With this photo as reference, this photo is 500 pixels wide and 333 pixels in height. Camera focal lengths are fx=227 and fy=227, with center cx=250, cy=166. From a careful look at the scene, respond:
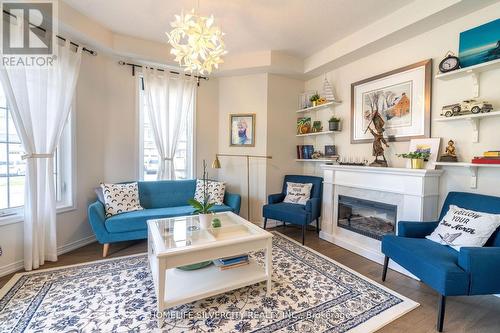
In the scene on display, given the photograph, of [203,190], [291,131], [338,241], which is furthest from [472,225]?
[203,190]

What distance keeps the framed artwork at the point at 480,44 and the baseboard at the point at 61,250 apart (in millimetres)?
4846

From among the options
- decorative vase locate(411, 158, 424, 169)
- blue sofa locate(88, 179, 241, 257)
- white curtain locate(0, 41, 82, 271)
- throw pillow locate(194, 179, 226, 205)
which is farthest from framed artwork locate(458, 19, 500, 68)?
white curtain locate(0, 41, 82, 271)

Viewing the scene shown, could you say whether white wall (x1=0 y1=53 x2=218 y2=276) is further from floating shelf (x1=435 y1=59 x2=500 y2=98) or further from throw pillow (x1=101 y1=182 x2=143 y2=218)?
floating shelf (x1=435 y1=59 x2=500 y2=98)

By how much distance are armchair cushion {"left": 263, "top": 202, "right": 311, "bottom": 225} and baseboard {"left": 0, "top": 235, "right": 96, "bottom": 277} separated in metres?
2.55

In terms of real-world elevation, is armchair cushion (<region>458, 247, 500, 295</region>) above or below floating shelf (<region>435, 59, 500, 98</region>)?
below

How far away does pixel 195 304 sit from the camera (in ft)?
6.11

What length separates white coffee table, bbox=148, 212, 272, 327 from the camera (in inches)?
65.9

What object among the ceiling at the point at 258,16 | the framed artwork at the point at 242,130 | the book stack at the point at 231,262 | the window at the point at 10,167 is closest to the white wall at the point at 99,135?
the window at the point at 10,167

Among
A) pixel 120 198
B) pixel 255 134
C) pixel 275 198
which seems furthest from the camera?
pixel 255 134

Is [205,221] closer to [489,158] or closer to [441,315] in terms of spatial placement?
[441,315]

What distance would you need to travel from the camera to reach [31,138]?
2.42 meters

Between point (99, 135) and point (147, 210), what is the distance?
1.30 m

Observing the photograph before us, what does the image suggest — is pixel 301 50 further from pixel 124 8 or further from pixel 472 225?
pixel 472 225

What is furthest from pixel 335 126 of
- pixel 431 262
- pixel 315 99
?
pixel 431 262
